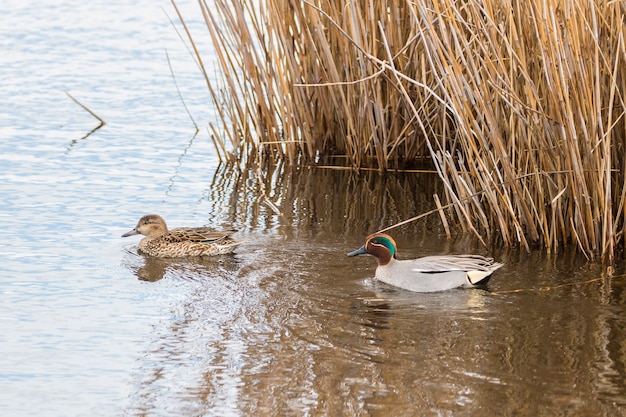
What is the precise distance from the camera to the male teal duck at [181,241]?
8.22m

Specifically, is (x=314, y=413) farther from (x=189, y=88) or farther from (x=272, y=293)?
(x=189, y=88)

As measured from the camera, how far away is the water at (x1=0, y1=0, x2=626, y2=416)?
18.6 feet

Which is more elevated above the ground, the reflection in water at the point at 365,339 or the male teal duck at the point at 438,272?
the male teal duck at the point at 438,272

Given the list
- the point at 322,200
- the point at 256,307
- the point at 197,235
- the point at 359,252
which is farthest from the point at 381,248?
the point at 322,200

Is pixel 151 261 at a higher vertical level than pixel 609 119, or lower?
lower

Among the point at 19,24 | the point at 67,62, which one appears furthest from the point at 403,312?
the point at 19,24

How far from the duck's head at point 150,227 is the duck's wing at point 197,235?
99 millimetres

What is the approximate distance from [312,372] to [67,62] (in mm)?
9370

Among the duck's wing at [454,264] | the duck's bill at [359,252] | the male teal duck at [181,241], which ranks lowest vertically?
the duck's wing at [454,264]

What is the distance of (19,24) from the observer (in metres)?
15.9

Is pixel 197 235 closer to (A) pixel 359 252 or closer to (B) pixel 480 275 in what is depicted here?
(A) pixel 359 252

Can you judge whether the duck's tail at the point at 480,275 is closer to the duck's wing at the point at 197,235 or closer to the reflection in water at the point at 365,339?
the reflection in water at the point at 365,339

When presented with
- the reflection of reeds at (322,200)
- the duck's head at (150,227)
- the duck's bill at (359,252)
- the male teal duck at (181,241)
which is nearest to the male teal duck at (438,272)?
the duck's bill at (359,252)

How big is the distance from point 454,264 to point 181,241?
213cm
